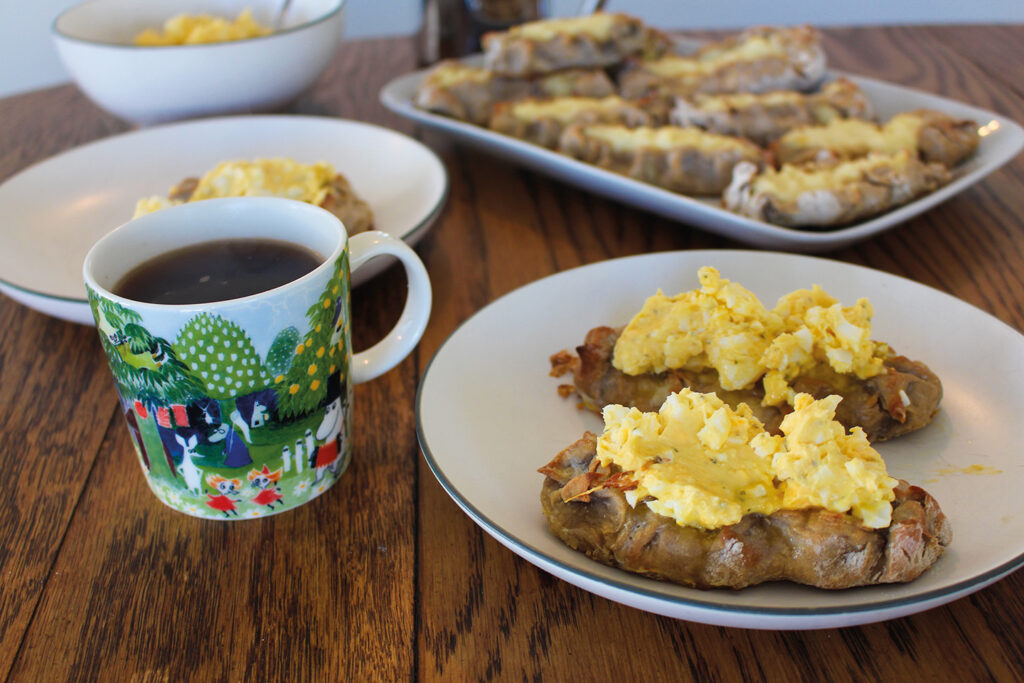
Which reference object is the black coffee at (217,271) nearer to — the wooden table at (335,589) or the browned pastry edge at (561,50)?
the wooden table at (335,589)

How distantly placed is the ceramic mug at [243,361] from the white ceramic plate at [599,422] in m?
0.11

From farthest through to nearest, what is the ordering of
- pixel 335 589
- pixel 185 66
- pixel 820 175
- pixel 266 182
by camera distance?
pixel 185 66, pixel 820 175, pixel 266 182, pixel 335 589

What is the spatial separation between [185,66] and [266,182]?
2.14 ft

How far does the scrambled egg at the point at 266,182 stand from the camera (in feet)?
4.40

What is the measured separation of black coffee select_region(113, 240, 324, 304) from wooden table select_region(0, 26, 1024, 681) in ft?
0.82

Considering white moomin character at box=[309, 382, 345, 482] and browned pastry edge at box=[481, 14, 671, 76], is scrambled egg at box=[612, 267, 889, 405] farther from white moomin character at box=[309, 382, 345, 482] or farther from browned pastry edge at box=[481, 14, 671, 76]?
browned pastry edge at box=[481, 14, 671, 76]

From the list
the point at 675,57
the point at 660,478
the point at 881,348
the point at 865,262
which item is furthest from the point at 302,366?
the point at 675,57

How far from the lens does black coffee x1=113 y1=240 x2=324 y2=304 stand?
892 mm

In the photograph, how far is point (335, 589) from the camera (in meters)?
0.86

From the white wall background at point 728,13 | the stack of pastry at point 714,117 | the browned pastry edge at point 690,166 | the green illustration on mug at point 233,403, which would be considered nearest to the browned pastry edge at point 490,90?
the stack of pastry at point 714,117

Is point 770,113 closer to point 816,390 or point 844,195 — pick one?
point 844,195

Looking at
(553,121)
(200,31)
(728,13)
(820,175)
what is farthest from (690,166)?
(728,13)

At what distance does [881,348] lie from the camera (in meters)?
0.99

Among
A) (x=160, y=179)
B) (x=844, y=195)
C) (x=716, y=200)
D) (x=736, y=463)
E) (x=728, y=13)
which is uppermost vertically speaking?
(x=736, y=463)
